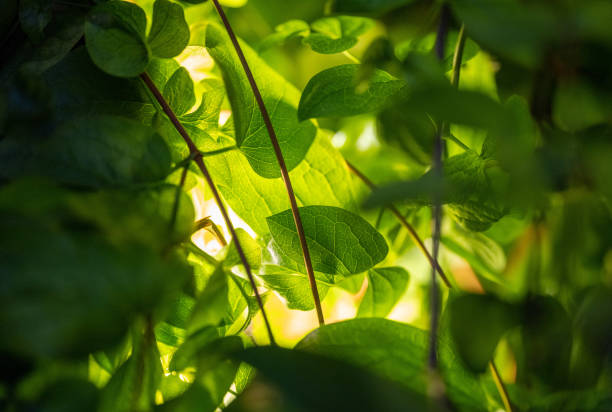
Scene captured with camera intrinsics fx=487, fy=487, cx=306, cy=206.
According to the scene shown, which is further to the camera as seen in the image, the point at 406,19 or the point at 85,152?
the point at 406,19

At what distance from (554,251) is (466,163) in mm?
100

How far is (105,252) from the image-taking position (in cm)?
20

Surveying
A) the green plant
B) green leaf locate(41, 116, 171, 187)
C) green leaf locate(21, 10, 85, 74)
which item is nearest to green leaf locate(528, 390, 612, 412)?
the green plant

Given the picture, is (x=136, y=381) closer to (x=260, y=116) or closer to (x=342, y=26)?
(x=260, y=116)

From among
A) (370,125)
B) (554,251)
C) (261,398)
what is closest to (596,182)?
(554,251)

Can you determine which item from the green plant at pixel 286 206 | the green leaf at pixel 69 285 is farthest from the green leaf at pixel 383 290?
the green leaf at pixel 69 285

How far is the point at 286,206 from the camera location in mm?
381

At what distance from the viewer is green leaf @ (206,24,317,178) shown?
0.33m

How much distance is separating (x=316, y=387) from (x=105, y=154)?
0.15 m

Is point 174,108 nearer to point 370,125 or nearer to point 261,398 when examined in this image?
point 261,398

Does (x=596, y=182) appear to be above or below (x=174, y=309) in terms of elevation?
above

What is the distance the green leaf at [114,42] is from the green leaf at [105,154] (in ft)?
0.14

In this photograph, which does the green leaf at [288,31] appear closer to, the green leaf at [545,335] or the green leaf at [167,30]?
the green leaf at [167,30]

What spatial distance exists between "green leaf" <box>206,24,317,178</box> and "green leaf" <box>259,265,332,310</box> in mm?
74
